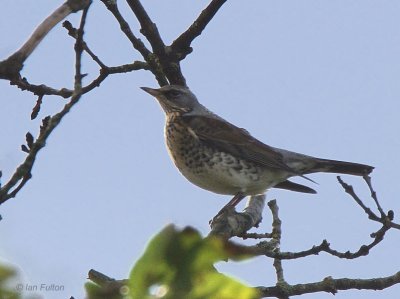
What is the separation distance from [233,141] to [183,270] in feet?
24.8

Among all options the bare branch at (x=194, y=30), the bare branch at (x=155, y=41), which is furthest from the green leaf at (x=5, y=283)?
the bare branch at (x=194, y=30)

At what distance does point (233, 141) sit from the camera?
8719 mm

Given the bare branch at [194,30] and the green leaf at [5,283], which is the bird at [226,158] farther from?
the green leaf at [5,283]

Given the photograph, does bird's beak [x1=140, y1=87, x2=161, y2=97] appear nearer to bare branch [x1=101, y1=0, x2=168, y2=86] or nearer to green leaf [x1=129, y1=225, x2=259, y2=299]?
bare branch [x1=101, y1=0, x2=168, y2=86]

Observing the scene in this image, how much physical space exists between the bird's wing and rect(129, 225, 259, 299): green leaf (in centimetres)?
715

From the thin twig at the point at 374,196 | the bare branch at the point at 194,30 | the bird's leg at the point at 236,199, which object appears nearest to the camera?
the thin twig at the point at 374,196

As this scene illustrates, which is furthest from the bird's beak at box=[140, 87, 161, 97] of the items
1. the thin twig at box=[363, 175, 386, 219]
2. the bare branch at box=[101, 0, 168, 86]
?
the thin twig at box=[363, 175, 386, 219]

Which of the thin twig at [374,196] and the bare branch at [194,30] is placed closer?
the thin twig at [374,196]

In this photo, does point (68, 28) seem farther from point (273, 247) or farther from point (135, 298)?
point (135, 298)

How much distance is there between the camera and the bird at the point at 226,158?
26.5 ft

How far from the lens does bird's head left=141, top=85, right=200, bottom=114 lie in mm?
8326

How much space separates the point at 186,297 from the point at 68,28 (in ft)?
17.9

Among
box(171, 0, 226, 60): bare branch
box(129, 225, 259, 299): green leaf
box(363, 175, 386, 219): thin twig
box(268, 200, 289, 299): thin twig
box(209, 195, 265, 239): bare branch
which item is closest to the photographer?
box(129, 225, 259, 299): green leaf

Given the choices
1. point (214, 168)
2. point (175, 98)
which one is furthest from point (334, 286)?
point (175, 98)
